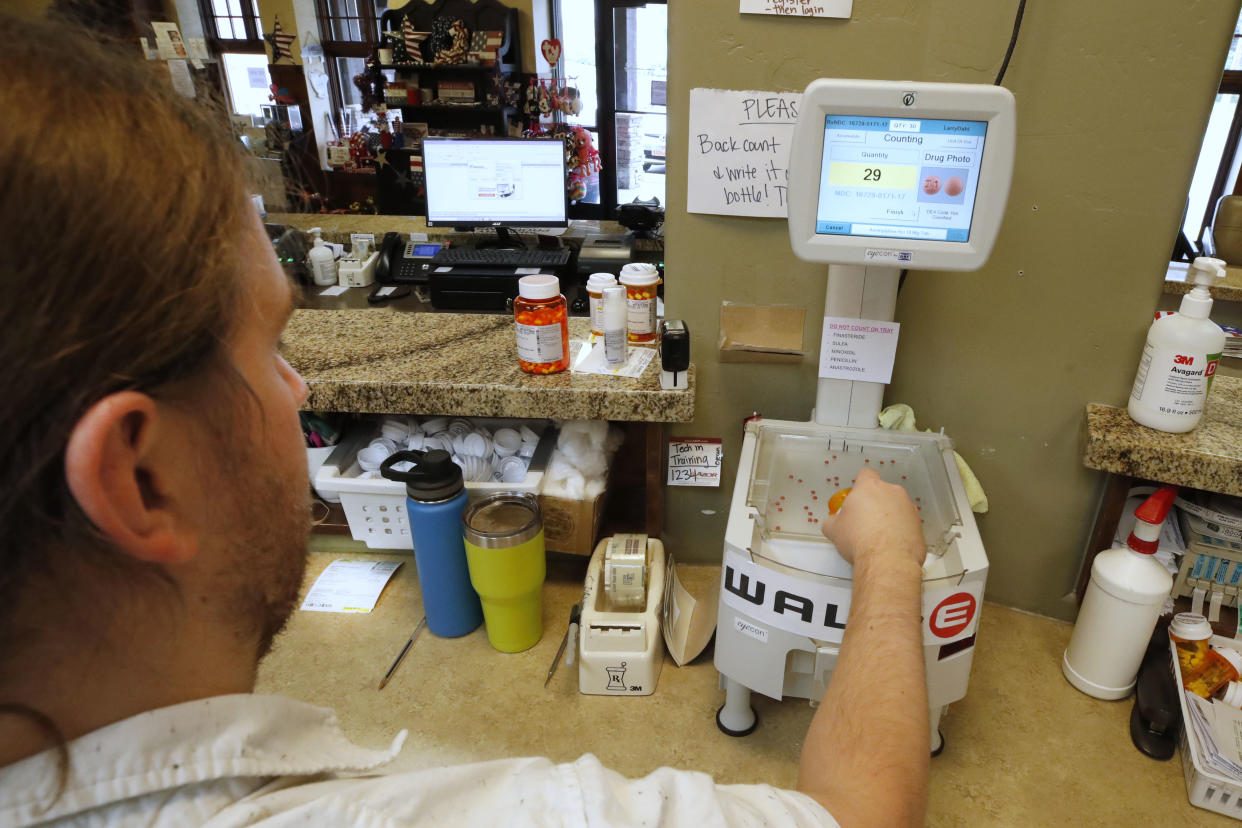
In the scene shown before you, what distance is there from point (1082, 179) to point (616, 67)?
3.82 metres

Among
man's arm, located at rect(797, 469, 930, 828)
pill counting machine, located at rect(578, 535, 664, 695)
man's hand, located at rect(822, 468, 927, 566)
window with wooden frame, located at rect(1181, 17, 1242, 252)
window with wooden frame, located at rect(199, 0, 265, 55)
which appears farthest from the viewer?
window with wooden frame, located at rect(199, 0, 265, 55)

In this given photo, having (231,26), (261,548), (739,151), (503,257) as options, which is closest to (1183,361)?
(739,151)

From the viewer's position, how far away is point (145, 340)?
349mm

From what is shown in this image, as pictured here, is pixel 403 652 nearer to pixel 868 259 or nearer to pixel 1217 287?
pixel 868 259

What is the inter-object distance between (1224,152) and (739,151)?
4.06 m

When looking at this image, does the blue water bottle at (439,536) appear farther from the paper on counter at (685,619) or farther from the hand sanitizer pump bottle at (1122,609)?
the hand sanitizer pump bottle at (1122,609)

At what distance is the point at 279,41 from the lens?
4980 millimetres

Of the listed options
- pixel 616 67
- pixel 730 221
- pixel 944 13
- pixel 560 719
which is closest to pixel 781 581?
pixel 560 719

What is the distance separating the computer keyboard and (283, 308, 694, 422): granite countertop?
0.72 m

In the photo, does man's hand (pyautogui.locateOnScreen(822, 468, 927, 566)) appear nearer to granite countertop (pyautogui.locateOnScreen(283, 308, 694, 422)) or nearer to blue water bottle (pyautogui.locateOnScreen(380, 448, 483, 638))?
granite countertop (pyautogui.locateOnScreen(283, 308, 694, 422))

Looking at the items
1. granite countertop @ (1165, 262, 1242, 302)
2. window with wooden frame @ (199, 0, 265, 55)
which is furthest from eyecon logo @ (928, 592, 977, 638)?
window with wooden frame @ (199, 0, 265, 55)

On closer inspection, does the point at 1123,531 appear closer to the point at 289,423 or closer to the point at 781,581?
the point at 781,581

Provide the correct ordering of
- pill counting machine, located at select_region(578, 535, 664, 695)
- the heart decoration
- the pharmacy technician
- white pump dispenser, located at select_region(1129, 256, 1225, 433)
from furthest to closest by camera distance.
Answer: the heart decoration → pill counting machine, located at select_region(578, 535, 664, 695) → white pump dispenser, located at select_region(1129, 256, 1225, 433) → the pharmacy technician

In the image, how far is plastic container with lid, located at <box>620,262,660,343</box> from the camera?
124 cm
